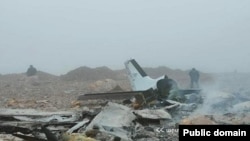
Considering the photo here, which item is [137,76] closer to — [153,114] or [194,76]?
[194,76]

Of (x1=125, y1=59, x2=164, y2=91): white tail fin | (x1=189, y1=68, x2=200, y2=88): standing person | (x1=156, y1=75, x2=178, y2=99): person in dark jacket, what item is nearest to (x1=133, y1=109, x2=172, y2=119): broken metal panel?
(x1=156, y1=75, x2=178, y2=99): person in dark jacket

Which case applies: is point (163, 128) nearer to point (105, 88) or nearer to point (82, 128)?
point (82, 128)

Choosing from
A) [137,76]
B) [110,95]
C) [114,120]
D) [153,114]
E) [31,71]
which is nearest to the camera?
[114,120]

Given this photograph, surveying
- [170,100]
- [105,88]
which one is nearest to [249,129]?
[170,100]

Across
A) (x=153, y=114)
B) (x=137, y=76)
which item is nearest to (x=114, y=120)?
(x=153, y=114)

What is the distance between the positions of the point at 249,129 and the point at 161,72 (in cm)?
4389

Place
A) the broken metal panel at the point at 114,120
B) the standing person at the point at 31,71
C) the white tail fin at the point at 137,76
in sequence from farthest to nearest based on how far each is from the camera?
the standing person at the point at 31,71 → the white tail fin at the point at 137,76 → the broken metal panel at the point at 114,120

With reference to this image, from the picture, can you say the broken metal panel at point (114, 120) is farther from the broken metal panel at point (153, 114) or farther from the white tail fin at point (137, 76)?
the white tail fin at point (137, 76)

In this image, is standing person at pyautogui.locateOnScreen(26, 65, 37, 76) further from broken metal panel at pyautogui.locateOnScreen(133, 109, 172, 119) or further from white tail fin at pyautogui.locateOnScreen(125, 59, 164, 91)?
broken metal panel at pyautogui.locateOnScreen(133, 109, 172, 119)

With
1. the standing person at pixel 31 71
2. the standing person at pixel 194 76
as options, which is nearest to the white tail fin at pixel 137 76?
the standing person at pixel 194 76

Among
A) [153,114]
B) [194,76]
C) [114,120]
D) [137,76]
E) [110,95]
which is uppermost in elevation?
[194,76]

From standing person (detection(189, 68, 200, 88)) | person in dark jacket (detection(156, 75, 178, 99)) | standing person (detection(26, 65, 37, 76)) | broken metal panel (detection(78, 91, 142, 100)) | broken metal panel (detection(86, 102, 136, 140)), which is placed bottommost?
broken metal panel (detection(86, 102, 136, 140))

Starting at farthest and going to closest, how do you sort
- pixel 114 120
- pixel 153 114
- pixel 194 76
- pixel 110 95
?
pixel 194 76, pixel 110 95, pixel 153 114, pixel 114 120

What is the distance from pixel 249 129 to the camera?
6.19 meters
